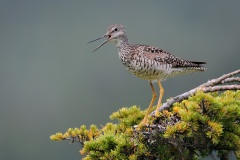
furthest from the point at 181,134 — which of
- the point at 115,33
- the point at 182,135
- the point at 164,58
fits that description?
the point at 115,33

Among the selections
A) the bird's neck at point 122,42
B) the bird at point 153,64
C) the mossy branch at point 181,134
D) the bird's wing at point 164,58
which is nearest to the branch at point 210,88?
the mossy branch at point 181,134

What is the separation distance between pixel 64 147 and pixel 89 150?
153m

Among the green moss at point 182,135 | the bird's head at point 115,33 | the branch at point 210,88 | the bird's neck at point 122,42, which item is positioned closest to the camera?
the green moss at point 182,135

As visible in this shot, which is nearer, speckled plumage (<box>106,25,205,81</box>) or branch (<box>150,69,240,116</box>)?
branch (<box>150,69,240,116</box>)

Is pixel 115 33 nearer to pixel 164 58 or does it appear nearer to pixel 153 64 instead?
pixel 164 58

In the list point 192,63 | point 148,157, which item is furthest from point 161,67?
point 148,157

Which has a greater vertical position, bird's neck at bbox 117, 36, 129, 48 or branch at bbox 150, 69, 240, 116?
bird's neck at bbox 117, 36, 129, 48

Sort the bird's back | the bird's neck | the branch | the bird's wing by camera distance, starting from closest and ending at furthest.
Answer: the branch, the bird's back, the bird's wing, the bird's neck

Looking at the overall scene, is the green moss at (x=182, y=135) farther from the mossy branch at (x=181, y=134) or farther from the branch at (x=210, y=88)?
the branch at (x=210, y=88)

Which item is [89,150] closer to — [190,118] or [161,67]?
[190,118]

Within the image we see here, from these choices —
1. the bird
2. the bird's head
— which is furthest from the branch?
the bird's head

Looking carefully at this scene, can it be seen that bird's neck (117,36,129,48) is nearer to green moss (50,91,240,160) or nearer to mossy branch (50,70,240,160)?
mossy branch (50,70,240,160)

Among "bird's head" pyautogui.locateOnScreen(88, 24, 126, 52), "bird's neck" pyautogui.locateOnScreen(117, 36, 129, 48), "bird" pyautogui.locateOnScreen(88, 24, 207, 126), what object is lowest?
"bird" pyautogui.locateOnScreen(88, 24, 207, 126)

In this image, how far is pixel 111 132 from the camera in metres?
10.9
